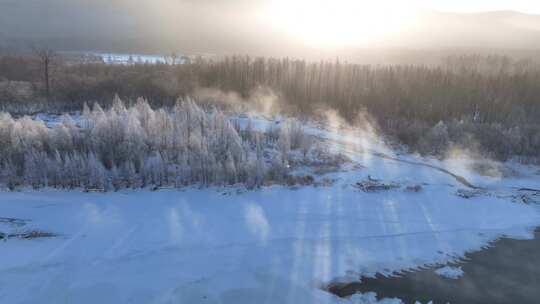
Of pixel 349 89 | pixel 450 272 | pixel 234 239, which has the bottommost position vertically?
pixel 450 272

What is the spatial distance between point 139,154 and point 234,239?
19.3ft

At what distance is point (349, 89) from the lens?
97.6ft

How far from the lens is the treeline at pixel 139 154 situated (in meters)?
11.5

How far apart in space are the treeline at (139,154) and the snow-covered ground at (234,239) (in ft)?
A: 2.00

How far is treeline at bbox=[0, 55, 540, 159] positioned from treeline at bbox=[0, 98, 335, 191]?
977 cm

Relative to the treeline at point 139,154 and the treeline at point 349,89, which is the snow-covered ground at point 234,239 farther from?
the treeline at point 349,89

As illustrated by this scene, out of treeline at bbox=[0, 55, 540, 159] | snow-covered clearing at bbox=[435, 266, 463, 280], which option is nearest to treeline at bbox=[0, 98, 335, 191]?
snow-covered clearing at bbox=[435, 266, 463, 280]

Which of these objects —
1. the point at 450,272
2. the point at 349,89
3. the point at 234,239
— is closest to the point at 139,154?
the point at 234,239

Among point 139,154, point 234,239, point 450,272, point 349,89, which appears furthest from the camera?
point 349,89

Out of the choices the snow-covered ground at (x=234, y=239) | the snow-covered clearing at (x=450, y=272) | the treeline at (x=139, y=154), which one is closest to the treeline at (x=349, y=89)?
the snow-covered ground at (x=234, y=239)

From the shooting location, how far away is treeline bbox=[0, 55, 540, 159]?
948 inches

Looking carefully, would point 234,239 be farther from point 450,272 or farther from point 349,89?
point 349,89

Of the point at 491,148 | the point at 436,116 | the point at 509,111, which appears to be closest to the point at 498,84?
the point at 509,111

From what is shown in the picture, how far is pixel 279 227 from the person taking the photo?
970 cm
